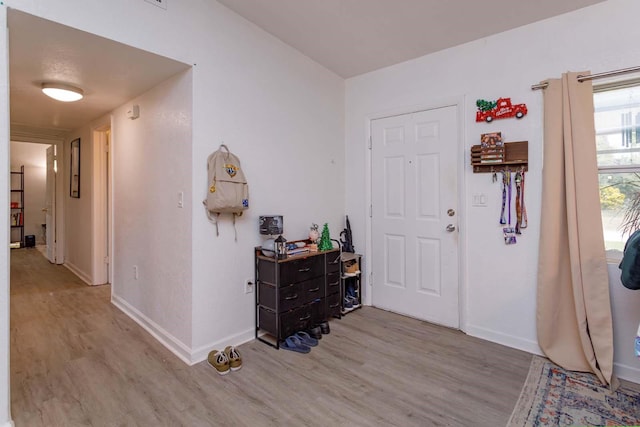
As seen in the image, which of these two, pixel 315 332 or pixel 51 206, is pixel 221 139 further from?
pixel 51 206

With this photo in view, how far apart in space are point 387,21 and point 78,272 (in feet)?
16.9

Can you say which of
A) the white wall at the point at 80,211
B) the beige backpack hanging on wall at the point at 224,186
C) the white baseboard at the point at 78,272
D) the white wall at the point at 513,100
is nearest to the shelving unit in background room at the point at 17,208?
the white wall at the point at 80,211

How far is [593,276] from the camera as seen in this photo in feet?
7.12

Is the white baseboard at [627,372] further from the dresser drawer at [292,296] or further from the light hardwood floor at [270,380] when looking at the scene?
the dresser drawer at [292,296]

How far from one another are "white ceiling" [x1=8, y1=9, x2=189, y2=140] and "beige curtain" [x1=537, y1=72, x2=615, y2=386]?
2.70m

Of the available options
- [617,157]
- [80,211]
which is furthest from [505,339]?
[80,211]

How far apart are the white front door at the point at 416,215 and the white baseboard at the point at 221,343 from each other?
1.44 metres

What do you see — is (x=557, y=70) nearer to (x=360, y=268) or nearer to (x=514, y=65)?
(x=514, y=65)

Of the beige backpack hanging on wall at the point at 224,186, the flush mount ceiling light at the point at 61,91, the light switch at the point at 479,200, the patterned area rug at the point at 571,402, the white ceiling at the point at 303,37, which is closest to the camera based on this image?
the patterned area rug at the point at 571,402

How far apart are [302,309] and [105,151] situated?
3.34 meters

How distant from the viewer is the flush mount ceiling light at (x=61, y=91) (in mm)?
2605

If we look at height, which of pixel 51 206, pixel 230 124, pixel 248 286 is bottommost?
pixel 248 286

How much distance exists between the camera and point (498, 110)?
2.60m

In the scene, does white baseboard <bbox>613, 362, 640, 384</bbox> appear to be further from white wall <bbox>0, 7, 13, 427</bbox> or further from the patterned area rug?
white wall <bbox>0, 7, 13, 427</bbox>
